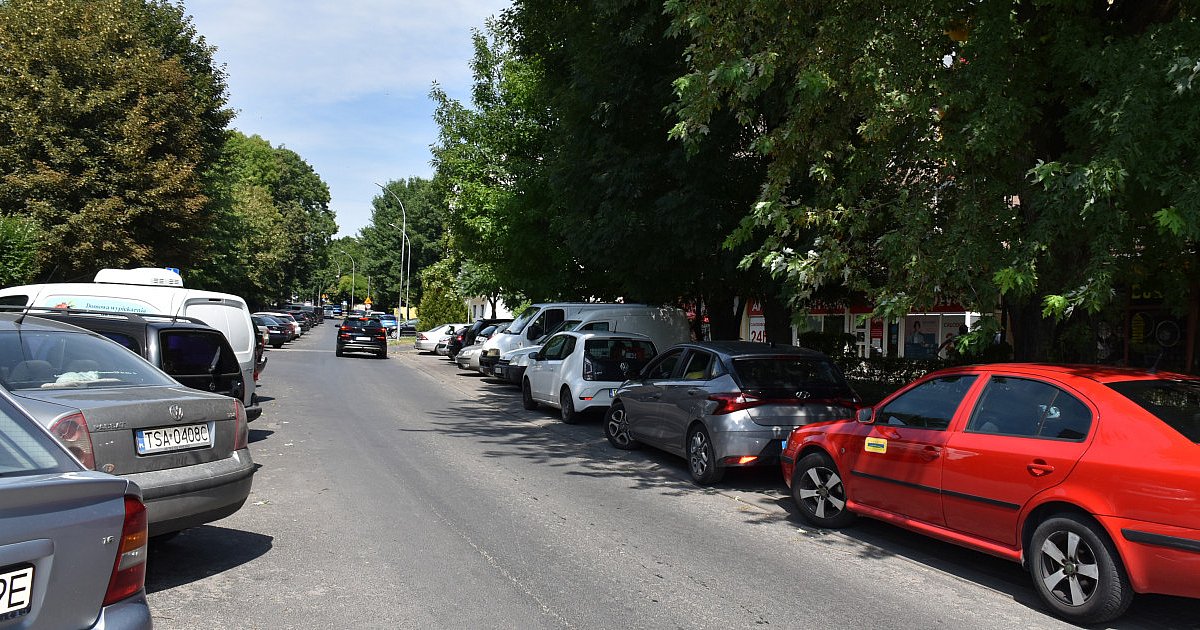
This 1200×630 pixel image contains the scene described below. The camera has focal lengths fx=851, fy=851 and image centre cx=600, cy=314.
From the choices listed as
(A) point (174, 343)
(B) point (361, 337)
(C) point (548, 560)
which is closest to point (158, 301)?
→ (A) point (174, 343)

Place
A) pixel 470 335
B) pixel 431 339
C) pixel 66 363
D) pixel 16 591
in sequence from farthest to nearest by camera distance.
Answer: pixel 431 339 < pixel 470 335 < pixel 66 363 < pixel 16 591

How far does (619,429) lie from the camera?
11.6m

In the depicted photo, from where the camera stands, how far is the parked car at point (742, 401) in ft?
28.6

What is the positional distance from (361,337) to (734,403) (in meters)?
27.6

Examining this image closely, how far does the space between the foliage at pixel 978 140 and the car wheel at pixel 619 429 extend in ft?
11.6

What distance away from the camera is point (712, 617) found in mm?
4898

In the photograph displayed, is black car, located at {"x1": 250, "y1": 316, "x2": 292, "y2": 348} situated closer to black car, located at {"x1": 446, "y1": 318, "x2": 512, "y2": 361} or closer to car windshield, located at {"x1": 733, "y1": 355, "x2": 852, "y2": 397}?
black car, located at {"x1": 446, "y1": 318, "x2": 512, "y2": 361}

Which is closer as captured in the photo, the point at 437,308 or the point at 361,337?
the point at 361,337

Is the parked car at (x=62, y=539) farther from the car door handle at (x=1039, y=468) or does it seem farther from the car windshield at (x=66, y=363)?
the car door handle at (x=1039, y=468)

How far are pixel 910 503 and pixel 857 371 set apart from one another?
31.1 feet

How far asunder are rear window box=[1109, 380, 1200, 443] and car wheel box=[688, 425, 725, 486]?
4.24 m

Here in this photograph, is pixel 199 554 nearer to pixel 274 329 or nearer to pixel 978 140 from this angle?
pixel 978 140

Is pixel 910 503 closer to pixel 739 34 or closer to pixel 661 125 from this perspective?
pixel 739 34

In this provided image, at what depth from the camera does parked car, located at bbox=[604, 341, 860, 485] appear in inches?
343
